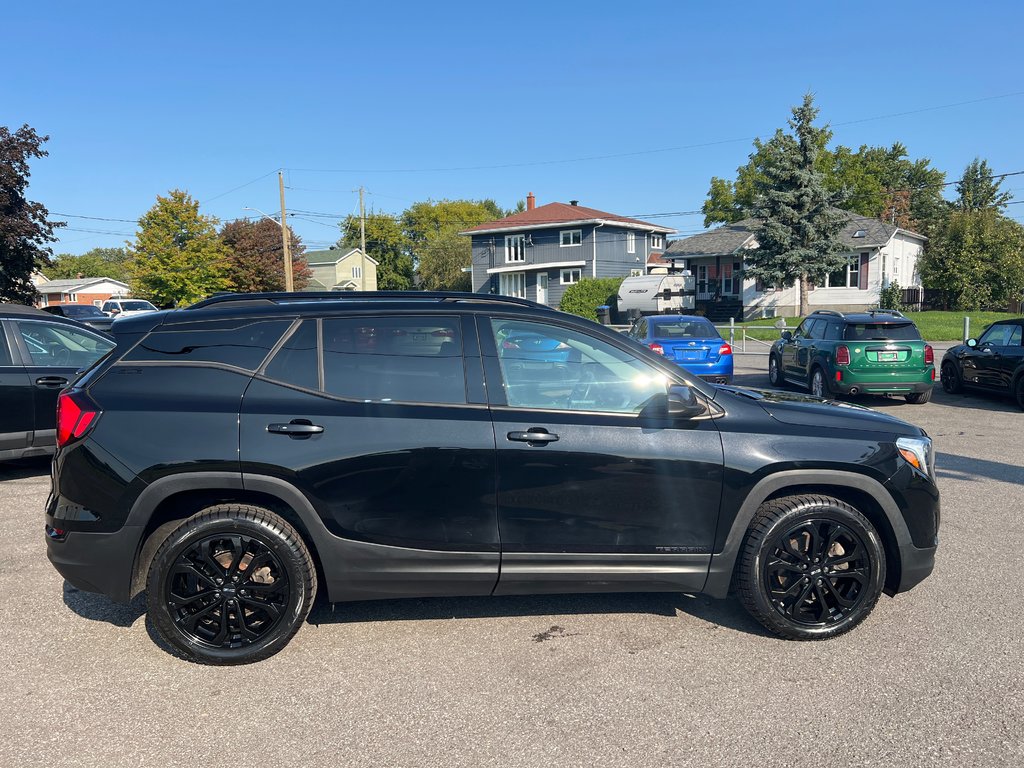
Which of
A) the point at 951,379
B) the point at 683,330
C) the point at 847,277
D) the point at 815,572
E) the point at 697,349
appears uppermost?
the point at 847,277

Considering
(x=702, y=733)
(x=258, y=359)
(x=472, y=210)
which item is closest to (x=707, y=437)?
(x=702, y=733)

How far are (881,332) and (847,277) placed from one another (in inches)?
1245

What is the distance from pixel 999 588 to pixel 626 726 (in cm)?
291

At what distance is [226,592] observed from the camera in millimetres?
3764

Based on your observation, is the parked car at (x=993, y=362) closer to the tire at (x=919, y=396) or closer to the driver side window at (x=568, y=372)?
the tire at (x=919, y=396)

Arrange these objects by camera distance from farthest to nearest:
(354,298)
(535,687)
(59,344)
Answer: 1. (59,344)
2. (354,298)
3. (535,687)

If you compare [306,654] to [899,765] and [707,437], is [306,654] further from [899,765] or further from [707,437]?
[899,765]

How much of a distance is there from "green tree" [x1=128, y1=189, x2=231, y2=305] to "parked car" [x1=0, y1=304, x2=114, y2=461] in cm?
4069

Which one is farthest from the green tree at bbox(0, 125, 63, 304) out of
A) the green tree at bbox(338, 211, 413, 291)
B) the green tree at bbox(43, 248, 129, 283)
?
the green tree at bbox(43, 248, 129, 283)

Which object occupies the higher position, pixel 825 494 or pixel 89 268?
pixel 89 268

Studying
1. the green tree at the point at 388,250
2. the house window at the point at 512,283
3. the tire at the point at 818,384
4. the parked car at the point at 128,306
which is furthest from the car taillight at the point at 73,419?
the green tree at the point at 388,250

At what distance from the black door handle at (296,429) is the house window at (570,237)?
4614cm

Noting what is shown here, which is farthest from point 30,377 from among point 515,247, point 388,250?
point 388,250

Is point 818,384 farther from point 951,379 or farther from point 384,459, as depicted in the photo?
point 384,459
